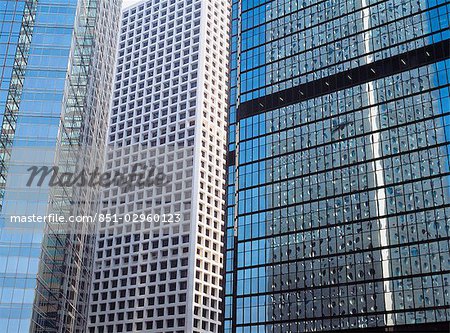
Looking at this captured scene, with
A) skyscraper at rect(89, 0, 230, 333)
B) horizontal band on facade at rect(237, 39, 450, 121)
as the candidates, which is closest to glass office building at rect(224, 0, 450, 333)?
horizontal band on facade at rect(237, 39, 450, 121)

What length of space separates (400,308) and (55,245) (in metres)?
47.3

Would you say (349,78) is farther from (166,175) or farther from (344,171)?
(166,175)

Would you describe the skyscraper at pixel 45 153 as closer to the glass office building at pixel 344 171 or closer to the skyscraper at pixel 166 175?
the skyscraper at pixel 166 175

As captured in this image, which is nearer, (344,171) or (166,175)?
(344,171)

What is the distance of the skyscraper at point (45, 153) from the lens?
79.9 metres

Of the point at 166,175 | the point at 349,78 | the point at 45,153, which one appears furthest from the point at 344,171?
the point at 166,175

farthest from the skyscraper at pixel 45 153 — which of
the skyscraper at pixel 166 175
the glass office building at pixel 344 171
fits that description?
the glass office building at pixel 344 171

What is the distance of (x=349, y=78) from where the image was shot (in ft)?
346

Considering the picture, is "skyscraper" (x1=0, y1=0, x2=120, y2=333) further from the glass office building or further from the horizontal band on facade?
the horizontal band on facade

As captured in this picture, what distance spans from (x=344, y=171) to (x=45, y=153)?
45.2 meters

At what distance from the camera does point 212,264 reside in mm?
134000

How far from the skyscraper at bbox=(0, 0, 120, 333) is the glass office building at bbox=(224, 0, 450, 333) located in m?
27.8

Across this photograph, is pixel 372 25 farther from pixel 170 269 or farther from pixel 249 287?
pixel 170 269

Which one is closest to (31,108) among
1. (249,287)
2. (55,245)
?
(55,245)
